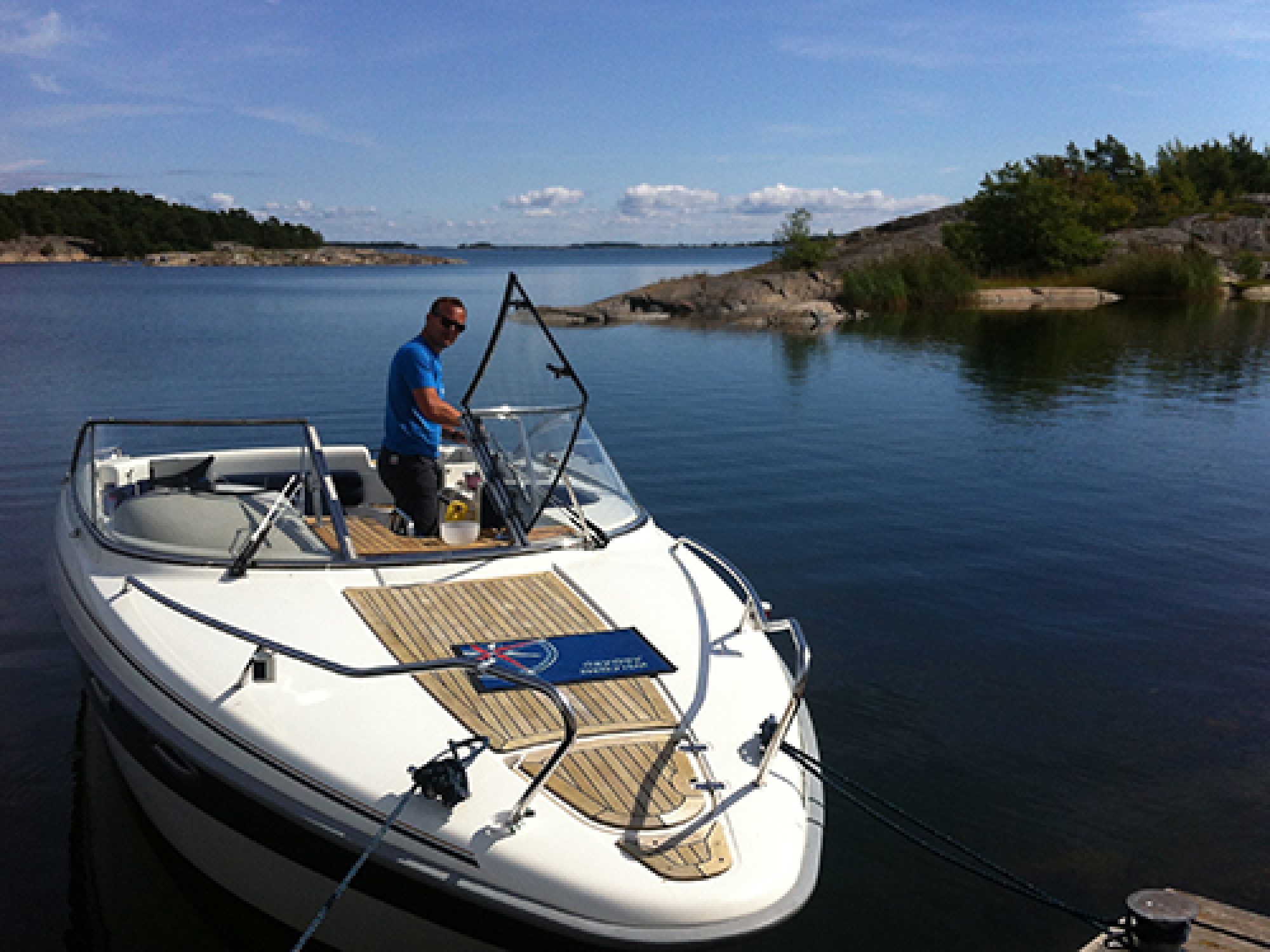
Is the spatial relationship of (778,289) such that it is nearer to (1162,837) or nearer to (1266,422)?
(1266,422)

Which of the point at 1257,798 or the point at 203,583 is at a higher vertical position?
the point at 203,583

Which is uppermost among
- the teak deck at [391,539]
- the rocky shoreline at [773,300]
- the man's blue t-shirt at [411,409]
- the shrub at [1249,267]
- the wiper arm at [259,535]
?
the shrub at [1249,267]

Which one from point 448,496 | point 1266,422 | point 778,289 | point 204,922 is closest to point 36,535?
point 448,496

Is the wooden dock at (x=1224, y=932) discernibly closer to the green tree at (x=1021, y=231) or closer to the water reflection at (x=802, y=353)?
the water reflection at (x=802, y=353)

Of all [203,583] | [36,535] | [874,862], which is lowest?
[874,862]

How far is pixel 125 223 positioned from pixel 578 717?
14708 cm

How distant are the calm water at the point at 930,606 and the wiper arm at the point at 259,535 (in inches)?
57.2

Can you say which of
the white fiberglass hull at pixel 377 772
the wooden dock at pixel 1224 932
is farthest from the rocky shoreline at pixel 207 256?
the wooden dock at pixel 1224 932

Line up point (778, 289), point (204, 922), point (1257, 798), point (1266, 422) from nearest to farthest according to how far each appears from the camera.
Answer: point (204, 922) < point (1257, 798) < point (1266, 422) < point (778, 289)

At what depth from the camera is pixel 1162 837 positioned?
17.5ft

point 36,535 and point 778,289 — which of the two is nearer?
point 36,535

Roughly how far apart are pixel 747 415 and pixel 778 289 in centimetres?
2515

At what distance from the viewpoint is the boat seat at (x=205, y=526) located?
17.4ft

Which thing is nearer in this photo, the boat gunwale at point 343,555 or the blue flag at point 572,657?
the blue flag at point 572,657
